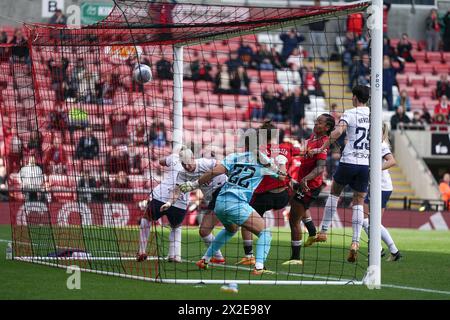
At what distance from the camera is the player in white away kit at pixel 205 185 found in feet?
41.6

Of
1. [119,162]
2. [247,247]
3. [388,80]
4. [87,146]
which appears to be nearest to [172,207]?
[247,247]

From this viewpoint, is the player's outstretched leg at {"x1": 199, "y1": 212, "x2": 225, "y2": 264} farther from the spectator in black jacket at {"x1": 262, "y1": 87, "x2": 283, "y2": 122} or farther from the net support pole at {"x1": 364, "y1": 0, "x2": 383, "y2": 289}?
the spectator in black jacket at {"x1": 262, "y1": 87, "x2": 283, "y2": 122}

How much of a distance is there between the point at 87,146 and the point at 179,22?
4.14m

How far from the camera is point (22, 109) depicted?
1376cm

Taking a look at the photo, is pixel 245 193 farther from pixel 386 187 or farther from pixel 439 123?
pixel 439 123

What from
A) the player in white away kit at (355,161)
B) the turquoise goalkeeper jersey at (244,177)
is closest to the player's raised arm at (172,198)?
the turquoise goalkeeper jersey at (244,177)

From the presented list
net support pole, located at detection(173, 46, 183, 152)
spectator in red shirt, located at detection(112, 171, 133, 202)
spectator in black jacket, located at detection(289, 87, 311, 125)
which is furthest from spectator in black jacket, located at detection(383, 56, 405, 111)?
net support pole, located at detection(173, 46, 183, 152)

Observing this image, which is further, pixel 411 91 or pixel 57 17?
pixel 411 91

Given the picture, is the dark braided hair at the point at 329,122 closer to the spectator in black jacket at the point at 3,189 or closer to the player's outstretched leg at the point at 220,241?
the player's outstretched leg at the point at 220,241

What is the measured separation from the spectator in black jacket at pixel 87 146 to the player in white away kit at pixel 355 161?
3.56 metres

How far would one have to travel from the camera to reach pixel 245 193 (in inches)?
445

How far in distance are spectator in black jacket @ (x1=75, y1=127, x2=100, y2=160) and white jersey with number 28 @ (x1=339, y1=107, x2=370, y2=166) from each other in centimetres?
376

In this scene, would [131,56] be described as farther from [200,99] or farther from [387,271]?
[200,99]

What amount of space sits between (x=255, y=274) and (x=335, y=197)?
252cm
